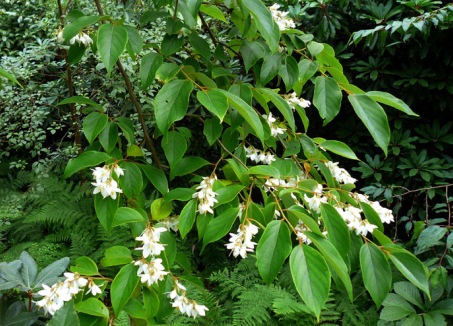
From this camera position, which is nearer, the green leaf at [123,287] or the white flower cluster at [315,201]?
the green leaf at [123,287]

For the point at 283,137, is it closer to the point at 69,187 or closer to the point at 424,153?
the point at 424,153

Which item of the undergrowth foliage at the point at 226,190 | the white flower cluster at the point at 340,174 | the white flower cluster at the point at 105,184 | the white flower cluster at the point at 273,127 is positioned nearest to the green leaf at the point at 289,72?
the undergrowth foliage at the point at 226,190

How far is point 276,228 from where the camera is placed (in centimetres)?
76

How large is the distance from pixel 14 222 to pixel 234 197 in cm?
235

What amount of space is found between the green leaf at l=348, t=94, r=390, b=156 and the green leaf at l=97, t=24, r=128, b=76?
A: 49cm

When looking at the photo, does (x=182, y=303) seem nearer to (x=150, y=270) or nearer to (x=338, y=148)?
(x=150, y=270)

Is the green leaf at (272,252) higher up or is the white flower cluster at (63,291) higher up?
the green leaf at (272,252)

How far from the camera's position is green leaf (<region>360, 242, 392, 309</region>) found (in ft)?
2.58

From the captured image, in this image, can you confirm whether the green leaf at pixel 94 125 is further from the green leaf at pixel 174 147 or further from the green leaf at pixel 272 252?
the green leaf at pixel 272 252

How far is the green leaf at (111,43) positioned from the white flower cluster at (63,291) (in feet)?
1.28

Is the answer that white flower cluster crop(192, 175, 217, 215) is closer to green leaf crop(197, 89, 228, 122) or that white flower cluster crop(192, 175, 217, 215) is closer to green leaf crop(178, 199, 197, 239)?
green leaf crop(178, 199, 197, 239)

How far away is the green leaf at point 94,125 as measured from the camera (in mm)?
1023

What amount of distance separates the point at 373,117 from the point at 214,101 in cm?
33

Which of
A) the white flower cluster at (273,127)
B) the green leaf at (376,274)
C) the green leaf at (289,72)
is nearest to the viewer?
the green leaf at (376,274)
